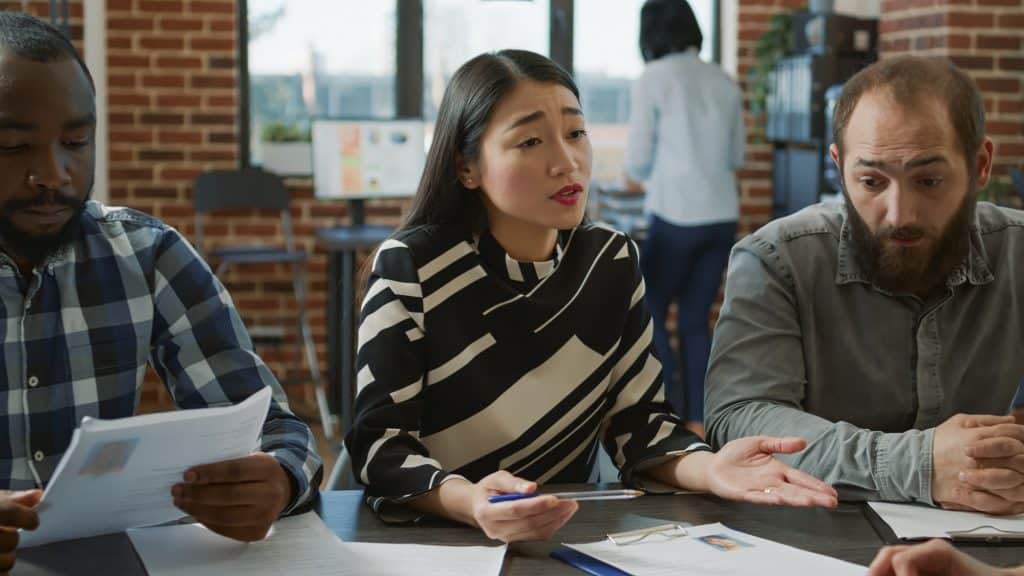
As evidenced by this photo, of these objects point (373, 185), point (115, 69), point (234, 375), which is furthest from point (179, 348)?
point (115, 69)

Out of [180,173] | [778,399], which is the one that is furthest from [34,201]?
[180,173]

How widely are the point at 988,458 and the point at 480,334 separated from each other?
2.12 feet

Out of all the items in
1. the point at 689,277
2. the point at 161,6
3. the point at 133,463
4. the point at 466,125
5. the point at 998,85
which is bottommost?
the point at 689,277

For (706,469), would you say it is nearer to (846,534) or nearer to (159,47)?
(846,534)

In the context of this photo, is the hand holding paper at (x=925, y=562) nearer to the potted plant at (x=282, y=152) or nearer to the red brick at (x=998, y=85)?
the red brick at (x=998, y=85)

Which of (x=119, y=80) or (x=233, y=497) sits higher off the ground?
(x=119, y=80)

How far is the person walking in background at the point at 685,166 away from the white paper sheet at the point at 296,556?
11.0 feet

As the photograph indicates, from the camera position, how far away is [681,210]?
451 cm

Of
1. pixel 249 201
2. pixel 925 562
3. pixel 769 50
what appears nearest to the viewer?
pixel 925 562

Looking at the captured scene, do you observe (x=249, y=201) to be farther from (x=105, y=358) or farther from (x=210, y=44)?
(x=105, y=358)

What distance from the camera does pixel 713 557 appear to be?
1.22 meters

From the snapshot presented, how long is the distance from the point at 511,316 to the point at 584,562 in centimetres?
50

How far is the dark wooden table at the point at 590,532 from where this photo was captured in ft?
3.92

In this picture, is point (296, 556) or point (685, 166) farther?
point (685, 166)
